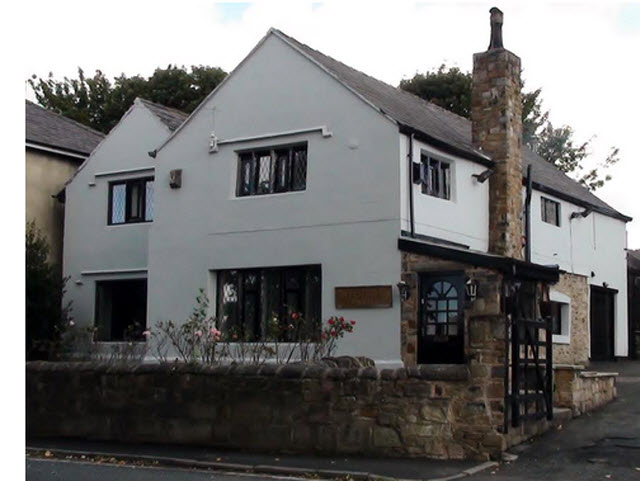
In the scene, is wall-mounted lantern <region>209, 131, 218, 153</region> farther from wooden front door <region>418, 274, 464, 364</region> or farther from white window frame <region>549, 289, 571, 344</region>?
white window frame <region>549, 289, 571, 344</region>

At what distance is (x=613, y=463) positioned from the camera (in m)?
11.5

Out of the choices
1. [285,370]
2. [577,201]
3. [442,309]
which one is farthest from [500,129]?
[285,370]

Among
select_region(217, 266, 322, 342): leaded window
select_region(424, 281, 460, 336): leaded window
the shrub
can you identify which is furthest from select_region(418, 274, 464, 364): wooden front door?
select_region(217, 266, 322, 342): leaded window

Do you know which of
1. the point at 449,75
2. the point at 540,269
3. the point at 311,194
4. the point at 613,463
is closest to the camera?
the point at 613,463

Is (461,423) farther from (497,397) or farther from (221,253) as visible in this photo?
(221,253)

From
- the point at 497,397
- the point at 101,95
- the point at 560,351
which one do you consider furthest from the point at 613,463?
the point at 101,95

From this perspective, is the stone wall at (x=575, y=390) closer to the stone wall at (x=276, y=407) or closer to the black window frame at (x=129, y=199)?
the stone wall at (x=276, y=407)

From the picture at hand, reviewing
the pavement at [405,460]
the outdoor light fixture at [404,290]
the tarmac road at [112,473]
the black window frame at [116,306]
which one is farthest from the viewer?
the black window frame at [116,306]

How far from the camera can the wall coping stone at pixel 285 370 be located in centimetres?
1203

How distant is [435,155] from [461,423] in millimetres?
8138

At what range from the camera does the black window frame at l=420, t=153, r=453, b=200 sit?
1855 centimetres

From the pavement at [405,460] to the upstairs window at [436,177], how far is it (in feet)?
19.5

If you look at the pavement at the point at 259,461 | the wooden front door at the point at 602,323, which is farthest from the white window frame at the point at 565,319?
the pavement at the point at 259,461

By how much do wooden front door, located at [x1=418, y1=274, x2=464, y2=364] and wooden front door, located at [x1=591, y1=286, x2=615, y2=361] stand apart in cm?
1269
